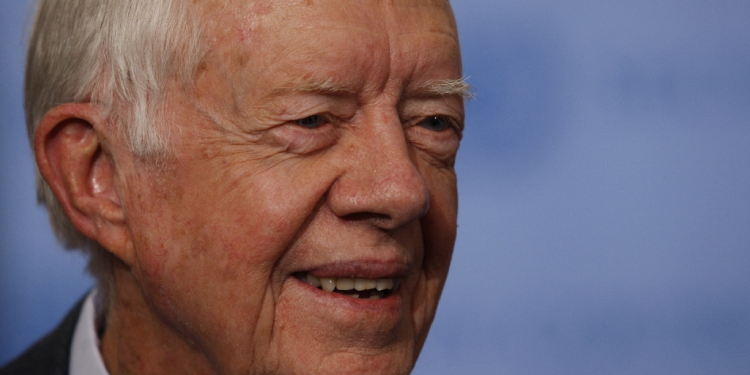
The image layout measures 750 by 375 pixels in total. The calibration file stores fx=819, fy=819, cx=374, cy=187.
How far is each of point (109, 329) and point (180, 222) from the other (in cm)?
50

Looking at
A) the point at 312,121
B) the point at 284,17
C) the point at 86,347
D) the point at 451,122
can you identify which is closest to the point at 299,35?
the point at 284,17

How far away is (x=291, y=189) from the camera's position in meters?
1.41

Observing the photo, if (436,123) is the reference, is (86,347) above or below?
below

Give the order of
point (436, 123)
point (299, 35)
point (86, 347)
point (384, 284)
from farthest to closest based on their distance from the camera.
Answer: point (86, 347) < point (436, 123) < point (384, 284) < point (299, 35)

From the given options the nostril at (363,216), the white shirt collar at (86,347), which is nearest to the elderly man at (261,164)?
the nostril at (363,216)

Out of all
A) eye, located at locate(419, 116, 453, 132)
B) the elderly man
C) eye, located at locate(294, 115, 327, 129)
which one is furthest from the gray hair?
eye, located at locate(419, 116, 453, 132)

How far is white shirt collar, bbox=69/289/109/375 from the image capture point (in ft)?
5.78

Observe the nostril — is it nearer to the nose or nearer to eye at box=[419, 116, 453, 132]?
the nose

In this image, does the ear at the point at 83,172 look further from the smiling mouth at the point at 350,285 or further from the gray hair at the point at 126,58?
the smiling mouth at the point at 350,285

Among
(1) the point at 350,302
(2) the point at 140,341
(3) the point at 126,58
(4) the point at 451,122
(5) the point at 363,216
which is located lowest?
(2) the point at 140,341

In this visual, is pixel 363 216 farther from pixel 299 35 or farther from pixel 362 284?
pixel 299 35

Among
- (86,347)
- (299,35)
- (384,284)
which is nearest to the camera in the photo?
(299,35)

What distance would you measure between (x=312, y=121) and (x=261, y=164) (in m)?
0.12

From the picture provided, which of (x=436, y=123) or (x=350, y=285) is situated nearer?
(x=350, y=285)
